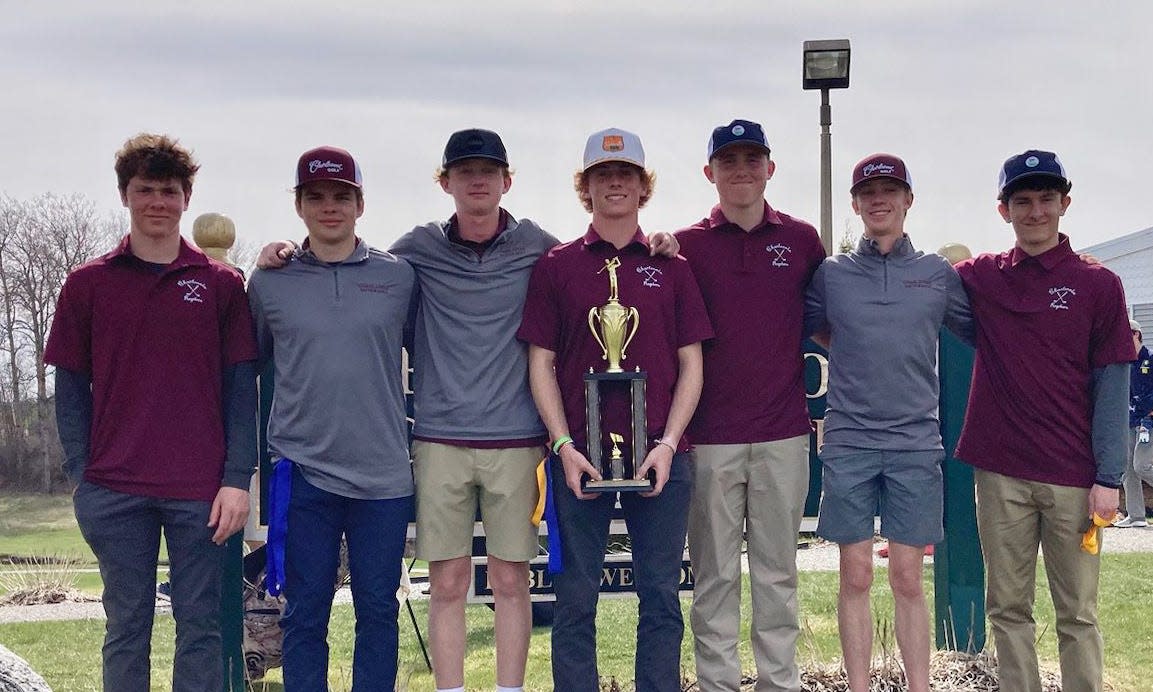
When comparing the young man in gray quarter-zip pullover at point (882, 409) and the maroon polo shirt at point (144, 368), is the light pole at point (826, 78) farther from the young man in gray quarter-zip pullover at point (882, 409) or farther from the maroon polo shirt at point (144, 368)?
the maroon polo shirt at point (144, 368)

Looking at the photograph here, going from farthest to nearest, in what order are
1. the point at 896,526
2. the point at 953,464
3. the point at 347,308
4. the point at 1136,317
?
the point at 1136,317, the point at 953,464, the point at 896,526, the point at 347,308

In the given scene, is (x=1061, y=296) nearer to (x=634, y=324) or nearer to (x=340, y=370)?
(x=634, y=324)

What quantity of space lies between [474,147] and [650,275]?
78cm

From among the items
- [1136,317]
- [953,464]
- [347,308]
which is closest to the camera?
[347,308]

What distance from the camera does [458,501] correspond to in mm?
4195

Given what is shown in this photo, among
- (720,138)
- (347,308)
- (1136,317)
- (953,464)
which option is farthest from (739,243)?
(1136,317)

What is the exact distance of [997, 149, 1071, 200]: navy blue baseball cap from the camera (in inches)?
176

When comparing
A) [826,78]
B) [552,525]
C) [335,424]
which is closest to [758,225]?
[552,525]

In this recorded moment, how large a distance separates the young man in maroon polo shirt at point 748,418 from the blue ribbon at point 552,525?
0.56m

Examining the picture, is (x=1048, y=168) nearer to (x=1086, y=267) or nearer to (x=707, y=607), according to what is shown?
(x=1086, y=267)

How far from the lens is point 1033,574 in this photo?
4531 mm

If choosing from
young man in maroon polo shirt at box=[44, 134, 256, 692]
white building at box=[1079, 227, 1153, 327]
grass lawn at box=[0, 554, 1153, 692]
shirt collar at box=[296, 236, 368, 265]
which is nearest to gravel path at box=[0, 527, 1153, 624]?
grass lawn at box=[0, 554, 1153, 692]

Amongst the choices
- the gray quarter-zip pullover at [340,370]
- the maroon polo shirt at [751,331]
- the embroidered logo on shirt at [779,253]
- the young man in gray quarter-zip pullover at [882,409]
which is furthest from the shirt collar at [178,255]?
the young man in gray quarter-zip pullover at [882,409]

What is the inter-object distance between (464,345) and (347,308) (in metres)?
0.42
